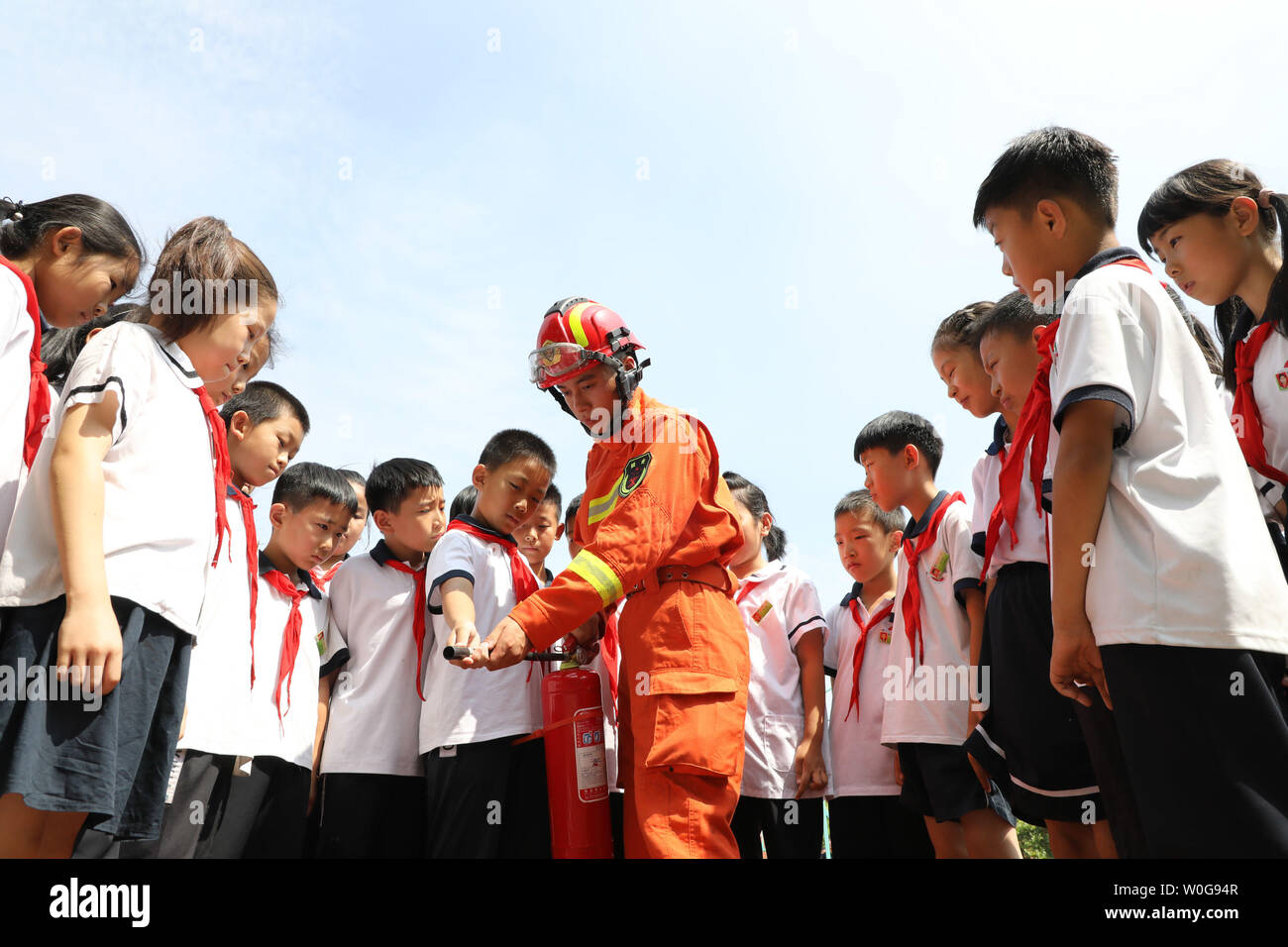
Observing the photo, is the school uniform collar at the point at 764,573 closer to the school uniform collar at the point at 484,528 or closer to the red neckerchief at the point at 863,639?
the red neckerchief at the point at 863,639

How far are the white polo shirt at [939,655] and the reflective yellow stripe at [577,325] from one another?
1.78m

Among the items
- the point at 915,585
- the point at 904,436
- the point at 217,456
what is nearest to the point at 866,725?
→ the point at 915,585

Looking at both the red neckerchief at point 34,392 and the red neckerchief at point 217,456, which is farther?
the red neckerchief at point 217,456

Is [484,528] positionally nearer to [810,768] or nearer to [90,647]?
[810,768]

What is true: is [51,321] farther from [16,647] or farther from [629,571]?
[629,571]

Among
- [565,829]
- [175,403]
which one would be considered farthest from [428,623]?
[175,403]

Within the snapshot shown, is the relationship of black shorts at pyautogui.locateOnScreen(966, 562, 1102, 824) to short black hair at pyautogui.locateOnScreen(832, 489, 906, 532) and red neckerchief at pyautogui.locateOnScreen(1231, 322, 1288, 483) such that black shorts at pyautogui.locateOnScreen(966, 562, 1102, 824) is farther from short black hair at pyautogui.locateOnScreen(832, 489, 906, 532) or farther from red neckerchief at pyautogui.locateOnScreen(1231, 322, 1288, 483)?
short black hair at pyautogui.locateOnScreen(832, 489, 906, 532)

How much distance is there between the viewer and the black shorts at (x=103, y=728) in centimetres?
229

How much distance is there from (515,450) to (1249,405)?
292cm

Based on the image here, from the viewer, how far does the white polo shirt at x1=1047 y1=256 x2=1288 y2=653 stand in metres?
2.14

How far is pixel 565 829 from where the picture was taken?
355cm

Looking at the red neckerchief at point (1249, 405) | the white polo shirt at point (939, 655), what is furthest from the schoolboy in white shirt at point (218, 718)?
the red neckerchief at point (1249, 405)

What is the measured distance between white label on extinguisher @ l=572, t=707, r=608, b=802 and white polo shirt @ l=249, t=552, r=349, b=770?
1394 millimetres
